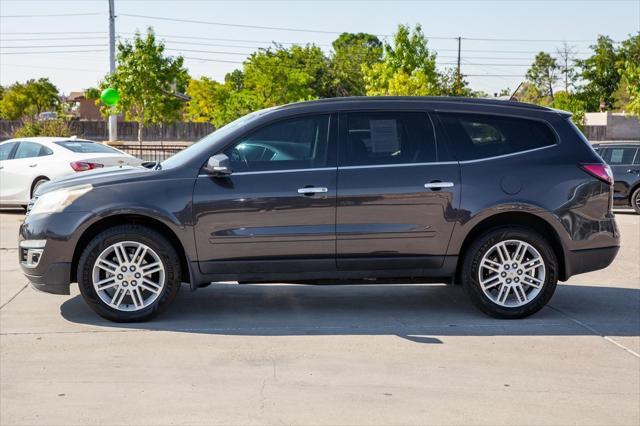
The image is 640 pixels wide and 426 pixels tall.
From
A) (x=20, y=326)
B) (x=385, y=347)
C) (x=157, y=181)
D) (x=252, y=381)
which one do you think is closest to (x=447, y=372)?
(x=385, y=347)

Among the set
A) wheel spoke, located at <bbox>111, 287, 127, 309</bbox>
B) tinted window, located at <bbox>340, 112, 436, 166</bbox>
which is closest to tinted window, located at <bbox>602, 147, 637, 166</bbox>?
tinted window, located at <bbox>340, 112, 436, 166</bbox>

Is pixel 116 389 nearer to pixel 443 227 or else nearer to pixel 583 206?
pixel 443 227

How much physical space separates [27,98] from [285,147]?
325ft

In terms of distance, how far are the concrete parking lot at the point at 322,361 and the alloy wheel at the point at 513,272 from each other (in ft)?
0.70

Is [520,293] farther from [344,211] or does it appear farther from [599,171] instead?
[344,211]

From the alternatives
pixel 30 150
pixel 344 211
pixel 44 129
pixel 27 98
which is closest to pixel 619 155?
pixel 30 150

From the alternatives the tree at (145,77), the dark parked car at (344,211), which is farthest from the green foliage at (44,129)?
the tree at (145,77)

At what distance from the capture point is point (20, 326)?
673 cm

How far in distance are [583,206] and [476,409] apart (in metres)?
2.77

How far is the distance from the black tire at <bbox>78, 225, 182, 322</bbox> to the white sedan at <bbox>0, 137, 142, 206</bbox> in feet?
28.6

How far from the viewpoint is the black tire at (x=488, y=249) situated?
6898 millimetres

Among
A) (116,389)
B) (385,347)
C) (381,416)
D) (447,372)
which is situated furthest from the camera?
(385,347)

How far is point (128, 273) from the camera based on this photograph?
6723 millimetres

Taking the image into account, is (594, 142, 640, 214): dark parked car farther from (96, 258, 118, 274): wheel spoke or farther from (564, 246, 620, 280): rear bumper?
(96, 258, 118, 274): wheel spoke
